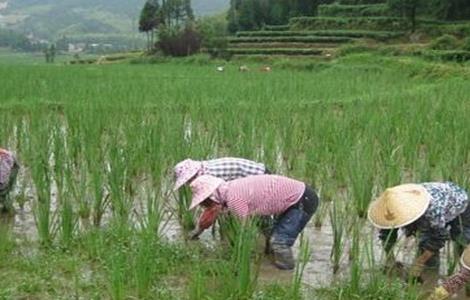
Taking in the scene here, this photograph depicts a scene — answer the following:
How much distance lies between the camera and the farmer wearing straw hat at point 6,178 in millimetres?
4336

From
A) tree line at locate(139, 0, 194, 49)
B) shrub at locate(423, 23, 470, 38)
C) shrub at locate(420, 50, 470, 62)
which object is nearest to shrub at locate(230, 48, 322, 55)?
shrub at locate(423, 23, 470, 38)

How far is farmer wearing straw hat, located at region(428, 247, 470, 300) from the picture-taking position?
117 inches

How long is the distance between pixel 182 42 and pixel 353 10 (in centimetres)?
893

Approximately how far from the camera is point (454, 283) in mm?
2988

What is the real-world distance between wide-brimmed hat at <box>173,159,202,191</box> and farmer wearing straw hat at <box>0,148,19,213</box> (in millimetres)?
1228

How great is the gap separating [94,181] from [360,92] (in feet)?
28.1

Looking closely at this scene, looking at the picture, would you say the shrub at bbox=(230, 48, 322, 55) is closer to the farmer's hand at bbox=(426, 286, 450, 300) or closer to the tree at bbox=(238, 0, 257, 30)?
the tree at bbox=(238, 0, 257, 30)

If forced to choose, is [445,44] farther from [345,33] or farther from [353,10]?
[353,10]

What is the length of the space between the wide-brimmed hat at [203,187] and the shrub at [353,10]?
31.5 meters

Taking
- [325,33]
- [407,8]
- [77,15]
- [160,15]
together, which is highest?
[407,8]

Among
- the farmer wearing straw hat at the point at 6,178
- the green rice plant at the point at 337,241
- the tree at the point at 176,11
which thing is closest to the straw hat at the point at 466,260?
the green rice plant at the point at 337,241

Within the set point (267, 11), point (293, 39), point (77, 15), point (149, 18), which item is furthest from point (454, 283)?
point (77, 15)

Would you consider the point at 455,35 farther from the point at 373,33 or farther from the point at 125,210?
the point at 125,210

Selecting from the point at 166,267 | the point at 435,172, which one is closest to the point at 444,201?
the point at 166,267
